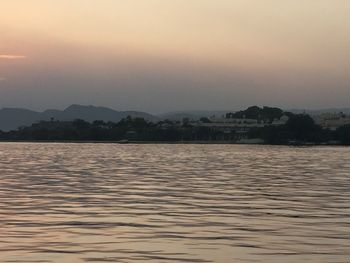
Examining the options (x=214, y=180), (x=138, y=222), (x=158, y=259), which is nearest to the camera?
(x=158, y=259)

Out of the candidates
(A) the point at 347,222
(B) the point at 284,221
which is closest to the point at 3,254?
(B) the point at 284,221

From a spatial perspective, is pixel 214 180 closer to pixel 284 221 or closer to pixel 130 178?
pixel 130 178

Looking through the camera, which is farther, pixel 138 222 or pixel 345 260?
pixel 138 222

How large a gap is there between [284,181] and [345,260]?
87.4 feet

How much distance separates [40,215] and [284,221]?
7578 millimetres

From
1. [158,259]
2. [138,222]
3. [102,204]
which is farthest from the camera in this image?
[102,204]

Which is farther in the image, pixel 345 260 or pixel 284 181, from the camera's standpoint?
pixel 284 181

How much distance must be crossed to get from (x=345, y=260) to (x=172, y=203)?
12.2 metres

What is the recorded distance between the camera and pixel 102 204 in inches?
1081

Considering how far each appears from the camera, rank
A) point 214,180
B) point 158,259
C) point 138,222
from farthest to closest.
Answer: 1. point 214,180
2. point 138,222
3. point 158,259

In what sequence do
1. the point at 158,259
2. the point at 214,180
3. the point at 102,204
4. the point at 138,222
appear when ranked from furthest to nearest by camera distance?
the point at 214,180 → the point at 102,204 → the point at 138,222 → the point at 158,259

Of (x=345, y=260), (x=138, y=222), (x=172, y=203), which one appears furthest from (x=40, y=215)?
(x=345, y=260)

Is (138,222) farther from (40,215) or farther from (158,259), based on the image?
(158,259)

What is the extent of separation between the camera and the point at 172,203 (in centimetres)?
2803
